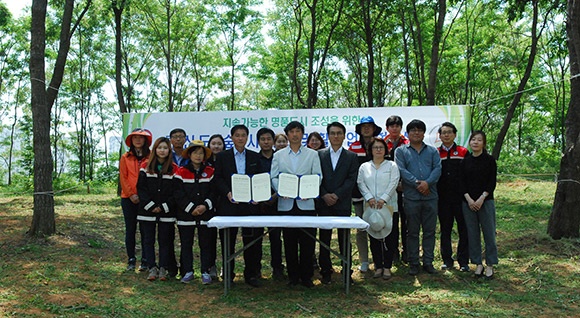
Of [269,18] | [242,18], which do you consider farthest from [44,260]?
[269,18]

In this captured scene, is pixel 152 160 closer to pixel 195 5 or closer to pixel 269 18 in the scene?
pixel 195 5

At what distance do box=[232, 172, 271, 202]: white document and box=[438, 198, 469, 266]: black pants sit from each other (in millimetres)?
2015

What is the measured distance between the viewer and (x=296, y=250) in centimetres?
475

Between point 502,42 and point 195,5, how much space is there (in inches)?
490

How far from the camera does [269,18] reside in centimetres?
1994

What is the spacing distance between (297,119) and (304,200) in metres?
3.88

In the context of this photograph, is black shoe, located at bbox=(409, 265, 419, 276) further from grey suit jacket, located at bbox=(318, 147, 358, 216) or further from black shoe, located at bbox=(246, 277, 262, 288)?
black shoe, located at bbox=(246, 277, 262, 288)

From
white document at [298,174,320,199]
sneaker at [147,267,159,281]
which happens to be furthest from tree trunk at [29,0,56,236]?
→ white document at [298,174,320,199]

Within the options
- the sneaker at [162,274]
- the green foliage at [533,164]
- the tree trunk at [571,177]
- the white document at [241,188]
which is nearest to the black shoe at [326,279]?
the white document at [241,188]

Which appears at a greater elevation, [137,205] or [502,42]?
[502,42]

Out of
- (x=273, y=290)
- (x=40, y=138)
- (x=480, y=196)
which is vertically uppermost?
(x=40, y=138)

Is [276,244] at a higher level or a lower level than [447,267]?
A: higher

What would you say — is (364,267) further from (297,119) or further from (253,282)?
(297,119)

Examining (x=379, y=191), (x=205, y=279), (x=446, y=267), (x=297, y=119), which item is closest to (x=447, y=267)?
(x=446, y=267)
